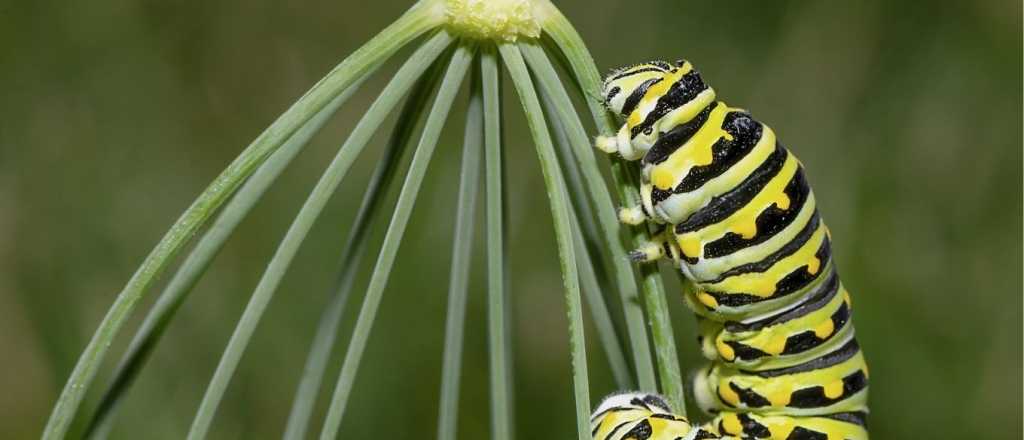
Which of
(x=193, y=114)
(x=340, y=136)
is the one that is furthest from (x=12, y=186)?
(x=340, y=136)

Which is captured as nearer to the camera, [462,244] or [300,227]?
[300,227]

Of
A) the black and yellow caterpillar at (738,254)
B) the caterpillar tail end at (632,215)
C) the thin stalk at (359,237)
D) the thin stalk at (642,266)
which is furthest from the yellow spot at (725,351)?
the thin stalk at (359,237)

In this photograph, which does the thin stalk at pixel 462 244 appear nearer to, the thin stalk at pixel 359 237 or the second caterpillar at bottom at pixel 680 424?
the thin stalk at pixel 359 237

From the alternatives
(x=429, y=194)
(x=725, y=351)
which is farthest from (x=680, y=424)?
(x=429, y=194)

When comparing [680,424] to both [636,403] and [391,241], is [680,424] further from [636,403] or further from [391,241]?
[391,241]

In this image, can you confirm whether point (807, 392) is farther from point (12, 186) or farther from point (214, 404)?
point (12, 186)

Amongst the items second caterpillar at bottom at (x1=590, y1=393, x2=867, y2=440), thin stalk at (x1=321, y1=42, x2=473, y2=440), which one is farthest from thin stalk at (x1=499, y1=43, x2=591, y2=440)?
second caterpillar at bottom at (x1=590, y1=393, x2=867, y2=440)

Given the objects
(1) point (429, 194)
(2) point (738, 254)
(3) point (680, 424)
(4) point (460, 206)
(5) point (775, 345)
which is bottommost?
(3) point (680, 424)
